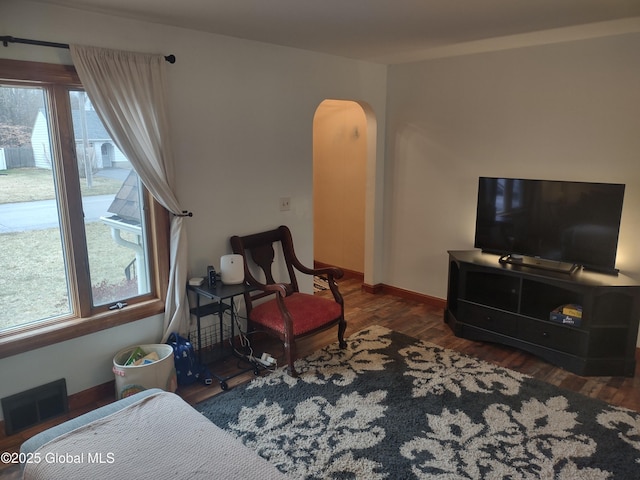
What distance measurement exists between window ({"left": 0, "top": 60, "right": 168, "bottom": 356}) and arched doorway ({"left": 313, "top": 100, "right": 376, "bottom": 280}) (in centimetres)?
262

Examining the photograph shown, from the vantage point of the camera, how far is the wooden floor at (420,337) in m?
2.95

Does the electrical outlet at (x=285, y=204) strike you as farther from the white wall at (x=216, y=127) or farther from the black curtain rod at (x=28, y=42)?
the black curtain rod at (x=28, y=42)

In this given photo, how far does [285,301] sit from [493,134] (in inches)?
92.8

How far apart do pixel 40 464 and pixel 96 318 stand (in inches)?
51.3

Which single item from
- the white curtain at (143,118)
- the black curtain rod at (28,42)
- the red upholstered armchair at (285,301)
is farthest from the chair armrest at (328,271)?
the black curtain rod at (28,42)

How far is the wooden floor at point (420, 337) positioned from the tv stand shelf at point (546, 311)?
9 centimetres

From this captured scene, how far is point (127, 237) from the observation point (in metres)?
3.02

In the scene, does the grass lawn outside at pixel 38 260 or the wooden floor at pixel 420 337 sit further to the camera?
the wooden floor at pixel 420 337

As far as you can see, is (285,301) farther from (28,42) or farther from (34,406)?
(28,42)

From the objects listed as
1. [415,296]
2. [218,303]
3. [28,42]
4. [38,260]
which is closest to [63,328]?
[38,260]

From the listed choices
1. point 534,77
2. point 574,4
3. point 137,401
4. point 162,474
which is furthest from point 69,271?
point 534,77

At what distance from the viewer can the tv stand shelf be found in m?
3.12

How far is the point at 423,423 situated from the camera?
2.61 m

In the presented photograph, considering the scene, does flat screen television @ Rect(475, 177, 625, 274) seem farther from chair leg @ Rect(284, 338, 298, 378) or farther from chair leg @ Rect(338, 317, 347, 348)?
chair leg @ Rect(284, 338, 298, 378)
